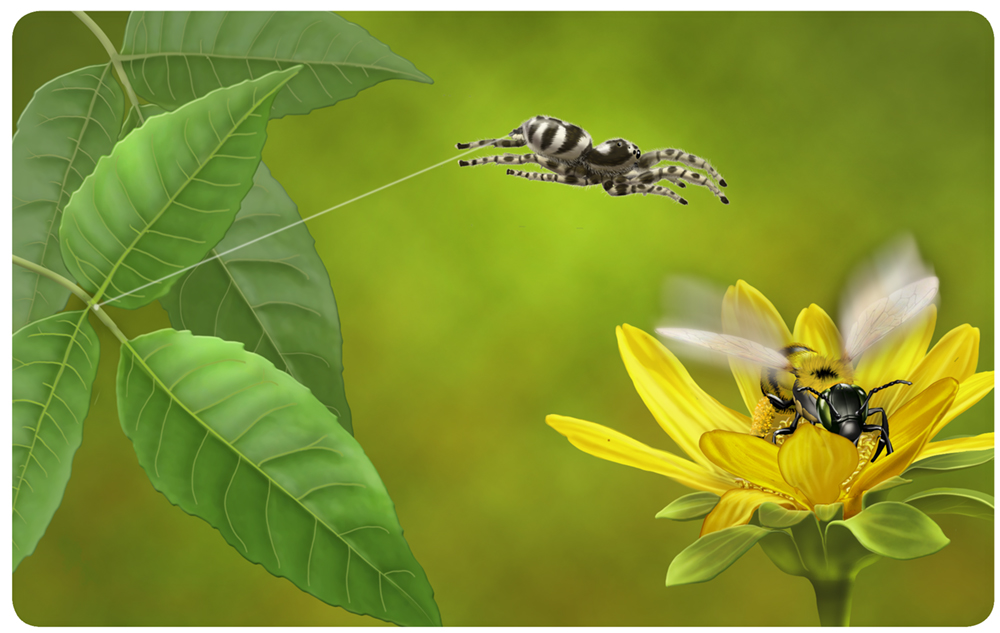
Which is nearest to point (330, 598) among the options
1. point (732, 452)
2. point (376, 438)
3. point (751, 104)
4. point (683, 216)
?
point (376, 438)

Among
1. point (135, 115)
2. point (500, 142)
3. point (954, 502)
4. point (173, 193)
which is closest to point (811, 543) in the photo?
point (954, 502)

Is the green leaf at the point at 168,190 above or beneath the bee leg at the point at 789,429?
above

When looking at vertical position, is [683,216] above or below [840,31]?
below

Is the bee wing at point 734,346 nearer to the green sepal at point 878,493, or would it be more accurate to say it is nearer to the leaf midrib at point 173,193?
the green sepal at point 878,493

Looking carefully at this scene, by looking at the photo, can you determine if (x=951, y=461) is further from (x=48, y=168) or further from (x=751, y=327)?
(x=48, y=168)

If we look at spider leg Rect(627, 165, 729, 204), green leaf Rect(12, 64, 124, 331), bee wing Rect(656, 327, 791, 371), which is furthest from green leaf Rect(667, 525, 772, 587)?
green leaf Rect(12, 64, 124, 331)

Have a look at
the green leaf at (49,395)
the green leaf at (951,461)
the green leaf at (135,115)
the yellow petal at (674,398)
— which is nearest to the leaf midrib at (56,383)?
the green leaf at (49,395)

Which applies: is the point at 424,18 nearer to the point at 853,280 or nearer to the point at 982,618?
the point at 853,280
